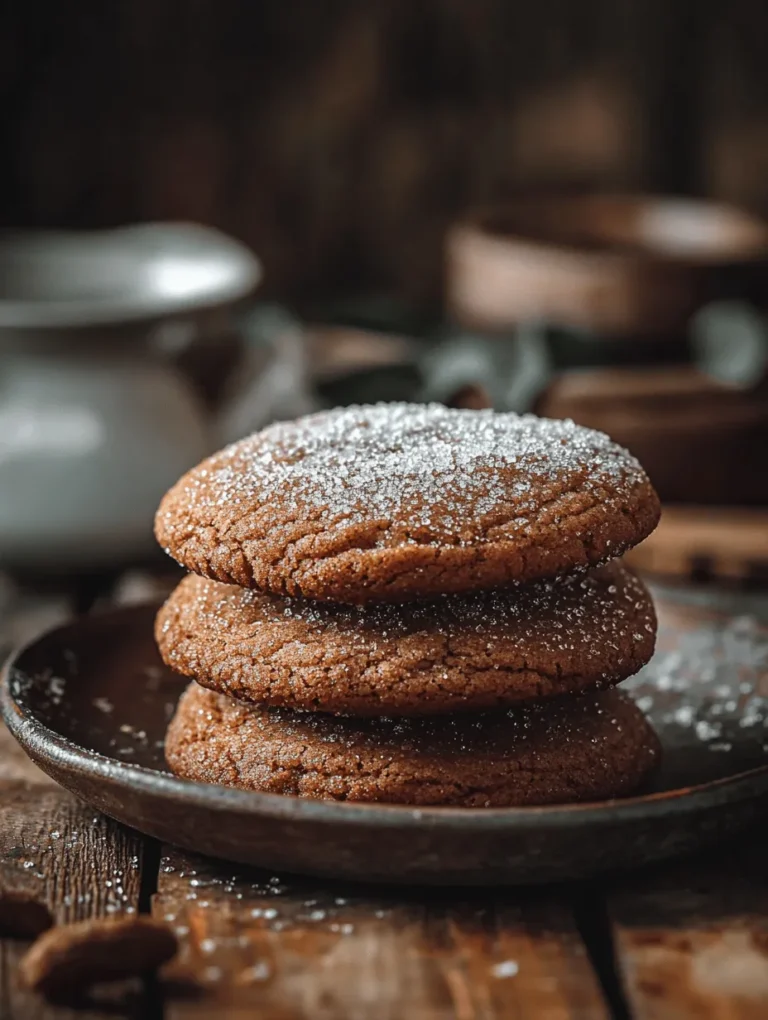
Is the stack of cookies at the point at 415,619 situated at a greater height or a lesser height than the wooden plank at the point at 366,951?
greater

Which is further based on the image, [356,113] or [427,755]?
[356,113]

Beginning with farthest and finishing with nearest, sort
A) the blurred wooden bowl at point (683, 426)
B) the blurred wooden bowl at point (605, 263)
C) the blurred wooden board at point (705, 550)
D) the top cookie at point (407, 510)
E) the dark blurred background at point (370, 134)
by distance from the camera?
the dark blurred background at point (370, 134) < the blurred wooden bowl at point (605, 263) < the blurred wooden bowl at point (683, 426) < the blurred wooden board at point (705, 550) < the top cookie at point (407, 510)

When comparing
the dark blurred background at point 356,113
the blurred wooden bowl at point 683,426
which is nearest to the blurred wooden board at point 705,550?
the blurred wooden bowl at point 683,426

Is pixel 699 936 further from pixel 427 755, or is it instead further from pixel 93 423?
pixel 93 423

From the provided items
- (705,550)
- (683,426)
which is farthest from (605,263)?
(705,550)

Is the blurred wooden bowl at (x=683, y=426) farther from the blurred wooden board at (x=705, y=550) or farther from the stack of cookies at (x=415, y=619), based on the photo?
the stack of cookies at (x=415, y=619)

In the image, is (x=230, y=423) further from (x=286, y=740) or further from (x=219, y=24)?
(x=286, y=740)

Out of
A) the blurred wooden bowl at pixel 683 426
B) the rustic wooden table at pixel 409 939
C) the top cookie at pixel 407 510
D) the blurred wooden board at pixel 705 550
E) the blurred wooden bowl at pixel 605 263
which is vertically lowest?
the blurred wooden board at pixel 705 550

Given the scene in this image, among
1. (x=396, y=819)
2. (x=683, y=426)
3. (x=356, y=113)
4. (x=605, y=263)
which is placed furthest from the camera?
(x=356, y=113)
